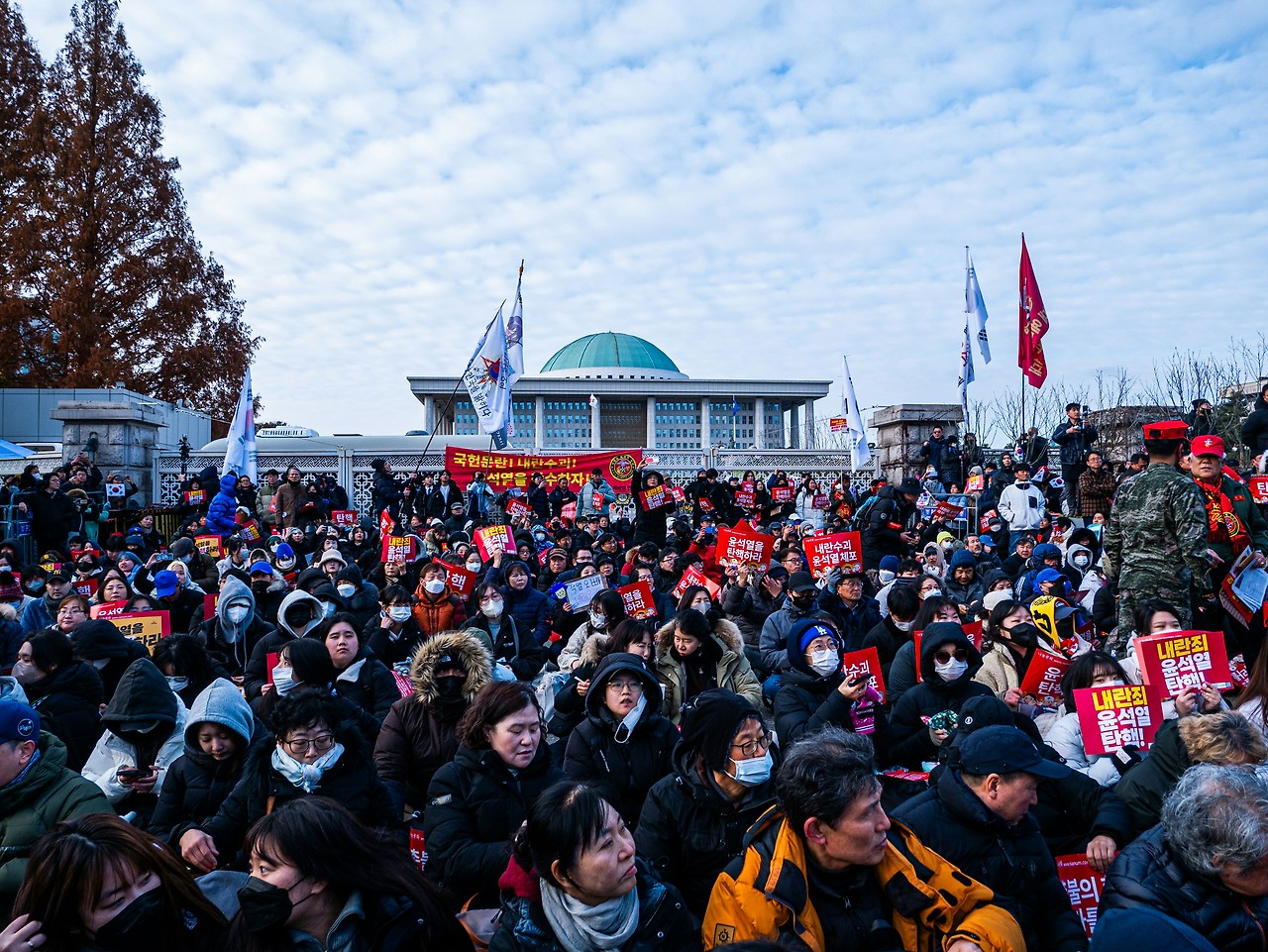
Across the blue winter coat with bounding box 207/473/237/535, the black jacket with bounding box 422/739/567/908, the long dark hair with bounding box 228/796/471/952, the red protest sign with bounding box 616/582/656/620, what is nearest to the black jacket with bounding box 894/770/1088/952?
the black jacket with bounding box 422/739/567/908

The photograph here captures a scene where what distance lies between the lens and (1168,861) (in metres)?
2.79

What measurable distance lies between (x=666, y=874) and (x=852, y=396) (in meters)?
20.1

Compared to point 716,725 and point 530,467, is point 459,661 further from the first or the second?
point 530,467

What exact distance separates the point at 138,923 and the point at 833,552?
8378mm

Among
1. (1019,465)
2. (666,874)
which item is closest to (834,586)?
(1019,465)

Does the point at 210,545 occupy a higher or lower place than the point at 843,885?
higher

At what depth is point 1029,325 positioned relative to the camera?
1686 cm

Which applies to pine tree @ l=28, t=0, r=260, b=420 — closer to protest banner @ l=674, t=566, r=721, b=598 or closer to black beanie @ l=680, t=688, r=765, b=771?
protest banner @ l=674, t=566, r=721, b=598

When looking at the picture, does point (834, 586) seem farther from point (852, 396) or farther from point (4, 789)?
point (852, 396)

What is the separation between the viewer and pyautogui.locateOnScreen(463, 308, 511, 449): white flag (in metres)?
17.8

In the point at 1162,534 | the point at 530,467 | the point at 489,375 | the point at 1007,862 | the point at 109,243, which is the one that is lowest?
the point at 1007,862

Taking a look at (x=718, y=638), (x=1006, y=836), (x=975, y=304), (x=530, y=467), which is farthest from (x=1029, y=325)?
(x=1006, y=836)

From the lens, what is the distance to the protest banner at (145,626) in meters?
7.11

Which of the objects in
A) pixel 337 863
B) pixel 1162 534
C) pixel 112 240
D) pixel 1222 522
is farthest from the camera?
pixel 112 240
